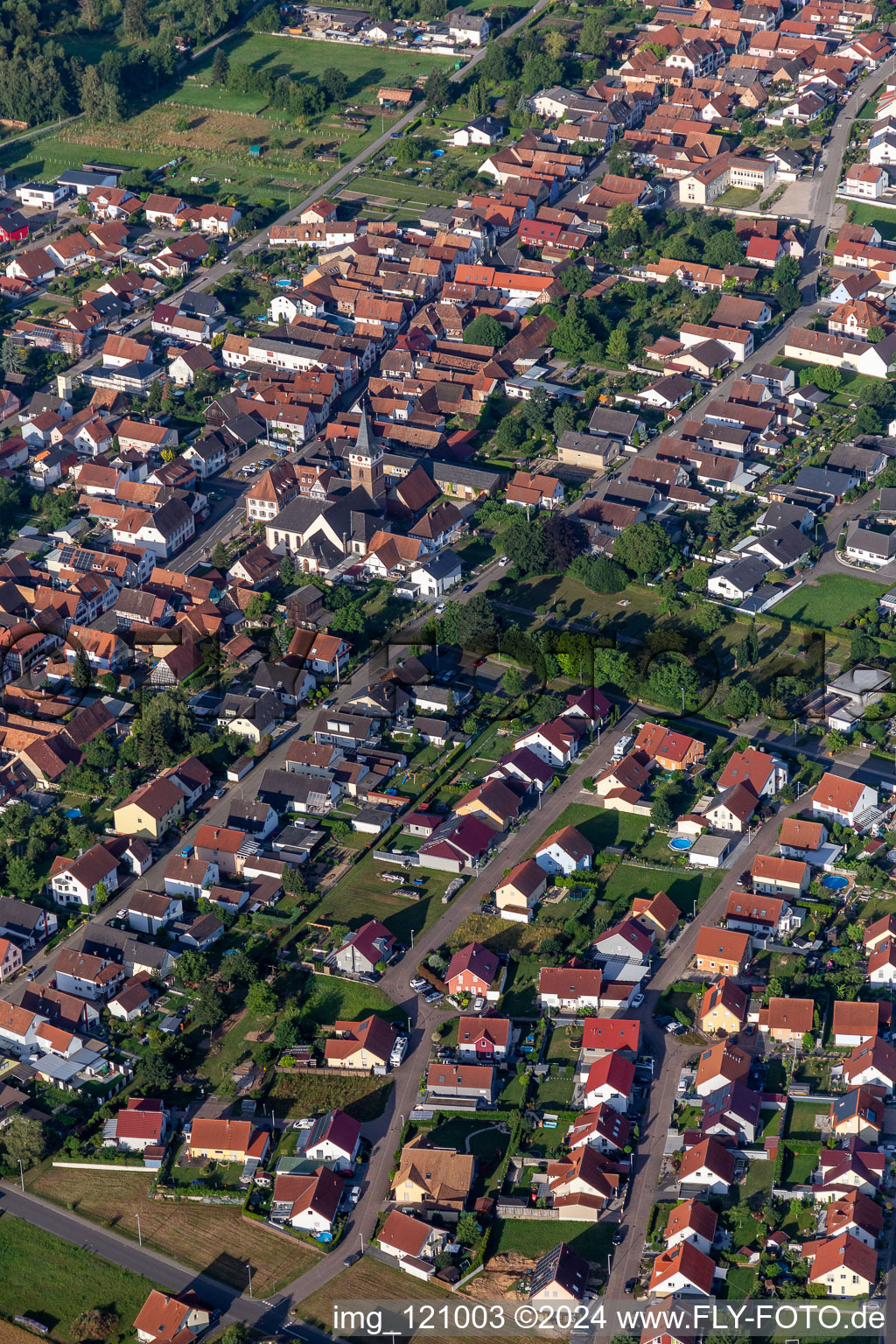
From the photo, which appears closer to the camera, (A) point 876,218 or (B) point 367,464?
(B) point 367,464

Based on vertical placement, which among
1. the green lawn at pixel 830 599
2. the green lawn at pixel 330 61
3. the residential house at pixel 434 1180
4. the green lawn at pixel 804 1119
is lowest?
the green lawn at pixel 804 1119

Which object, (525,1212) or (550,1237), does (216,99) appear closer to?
(525,1212)

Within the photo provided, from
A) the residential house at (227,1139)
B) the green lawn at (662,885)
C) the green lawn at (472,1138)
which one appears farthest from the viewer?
the green lawn at (662,885)

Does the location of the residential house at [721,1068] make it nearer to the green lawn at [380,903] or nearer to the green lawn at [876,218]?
the green lawn at [380,903]

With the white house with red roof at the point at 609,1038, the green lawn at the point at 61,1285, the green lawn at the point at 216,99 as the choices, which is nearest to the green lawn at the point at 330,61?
the green lawn at the point at 216,99

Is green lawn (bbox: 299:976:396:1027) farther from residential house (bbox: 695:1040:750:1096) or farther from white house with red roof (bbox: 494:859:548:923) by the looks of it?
residential house (bbox: 695:1040:750:1096)

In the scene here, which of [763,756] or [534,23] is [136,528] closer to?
[763,756]

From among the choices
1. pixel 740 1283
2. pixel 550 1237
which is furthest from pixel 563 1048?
pixel 740 1283

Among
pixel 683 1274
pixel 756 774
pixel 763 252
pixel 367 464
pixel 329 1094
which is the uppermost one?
pixel 763 252
